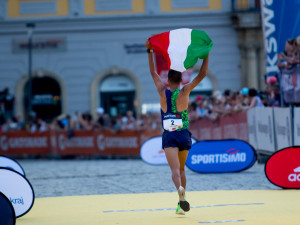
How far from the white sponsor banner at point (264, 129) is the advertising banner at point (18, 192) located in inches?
326

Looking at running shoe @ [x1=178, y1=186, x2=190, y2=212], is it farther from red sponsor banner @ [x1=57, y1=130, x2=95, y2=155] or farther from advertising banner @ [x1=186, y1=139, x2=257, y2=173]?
red sponsor banner @ [x1=57, y1=130, x2=95, y2=155]

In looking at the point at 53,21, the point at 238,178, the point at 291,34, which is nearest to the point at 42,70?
the point at 53,21

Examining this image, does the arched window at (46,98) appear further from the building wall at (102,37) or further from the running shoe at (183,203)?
the running shoe at (183,203)

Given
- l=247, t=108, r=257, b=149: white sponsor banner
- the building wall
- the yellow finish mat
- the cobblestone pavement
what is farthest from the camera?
the building wall

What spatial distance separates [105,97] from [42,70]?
3410 mm

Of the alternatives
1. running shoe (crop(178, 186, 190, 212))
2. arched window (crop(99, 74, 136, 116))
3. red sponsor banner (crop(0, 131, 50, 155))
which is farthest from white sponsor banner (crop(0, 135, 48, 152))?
running shoe (crop(178, 186, 190, 212))

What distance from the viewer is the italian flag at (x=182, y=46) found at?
9000mm

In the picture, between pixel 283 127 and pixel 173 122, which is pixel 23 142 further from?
pixel 173 122

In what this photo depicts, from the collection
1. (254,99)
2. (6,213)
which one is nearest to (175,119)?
(6,213)

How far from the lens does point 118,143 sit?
27422 mm

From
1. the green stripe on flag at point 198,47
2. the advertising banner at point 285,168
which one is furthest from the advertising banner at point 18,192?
the advertising banner at point 285,168

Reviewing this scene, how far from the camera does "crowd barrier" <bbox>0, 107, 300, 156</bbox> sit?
15203mm

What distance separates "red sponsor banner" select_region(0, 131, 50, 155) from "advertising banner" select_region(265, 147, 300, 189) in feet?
65.9

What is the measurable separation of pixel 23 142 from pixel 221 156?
56.5 feet
